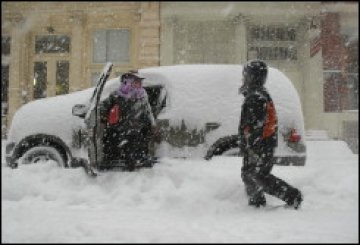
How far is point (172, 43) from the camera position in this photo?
16.0 meters

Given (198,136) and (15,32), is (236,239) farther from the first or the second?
(15,32)

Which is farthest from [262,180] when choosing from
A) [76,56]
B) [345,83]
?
[76,56]

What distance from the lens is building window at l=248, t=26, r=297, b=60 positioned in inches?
640

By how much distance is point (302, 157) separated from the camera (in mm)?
6441

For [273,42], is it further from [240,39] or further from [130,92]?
[130,92]

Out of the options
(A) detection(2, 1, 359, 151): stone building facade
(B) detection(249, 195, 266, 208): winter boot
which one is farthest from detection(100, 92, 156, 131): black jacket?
(A) detection(2, 1, 359, 151): stone building facade

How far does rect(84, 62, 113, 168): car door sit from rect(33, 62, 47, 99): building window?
1119 cm

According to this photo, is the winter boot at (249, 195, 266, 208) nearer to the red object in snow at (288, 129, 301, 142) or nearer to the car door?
the red object in snow at (288, 129, 301, 142)

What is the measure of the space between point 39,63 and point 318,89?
9.48 metres

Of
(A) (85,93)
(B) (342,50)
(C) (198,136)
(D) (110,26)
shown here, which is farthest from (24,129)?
(B) (342,50)

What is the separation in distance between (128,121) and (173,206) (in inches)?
56.9

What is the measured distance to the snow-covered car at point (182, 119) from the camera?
647 centimetres

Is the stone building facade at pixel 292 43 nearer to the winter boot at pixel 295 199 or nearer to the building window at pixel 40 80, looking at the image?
Result: the building window at pixel 40 80

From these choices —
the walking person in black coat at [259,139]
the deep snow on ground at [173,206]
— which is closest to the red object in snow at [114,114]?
the deep snow on ground at [173,206]
